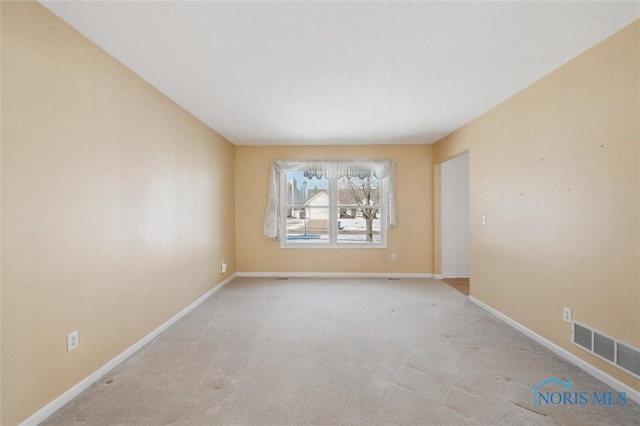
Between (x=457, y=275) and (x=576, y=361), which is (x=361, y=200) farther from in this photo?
(x=576, y=361)

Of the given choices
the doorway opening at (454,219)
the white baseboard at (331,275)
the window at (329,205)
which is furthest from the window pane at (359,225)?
the doorway opening at (454,219)

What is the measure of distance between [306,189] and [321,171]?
46 centimetres

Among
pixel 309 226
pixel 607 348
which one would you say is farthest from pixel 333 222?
pixel 607 348

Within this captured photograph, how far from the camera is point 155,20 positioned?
6.43 feet

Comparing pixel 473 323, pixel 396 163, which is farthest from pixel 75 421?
pixel 396 163

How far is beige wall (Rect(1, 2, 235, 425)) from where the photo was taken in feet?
5.55

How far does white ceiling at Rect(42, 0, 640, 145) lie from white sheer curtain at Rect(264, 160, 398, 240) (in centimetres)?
201

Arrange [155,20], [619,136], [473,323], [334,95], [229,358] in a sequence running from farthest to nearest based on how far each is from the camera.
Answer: [473,323]
[334,95]
[229,358]
[619,136]
[155,20]

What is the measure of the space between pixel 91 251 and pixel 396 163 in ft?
15.5

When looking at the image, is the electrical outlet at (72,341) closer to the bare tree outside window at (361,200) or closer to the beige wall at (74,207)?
the beige wall at (74,207)

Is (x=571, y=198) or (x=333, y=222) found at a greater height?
(x=571, y=198)

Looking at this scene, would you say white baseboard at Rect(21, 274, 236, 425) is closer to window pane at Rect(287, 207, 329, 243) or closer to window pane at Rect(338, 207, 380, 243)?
window pane at Rect(287, 207, 329, 243)

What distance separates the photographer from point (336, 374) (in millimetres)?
2355

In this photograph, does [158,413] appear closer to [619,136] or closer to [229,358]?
[229,358]
